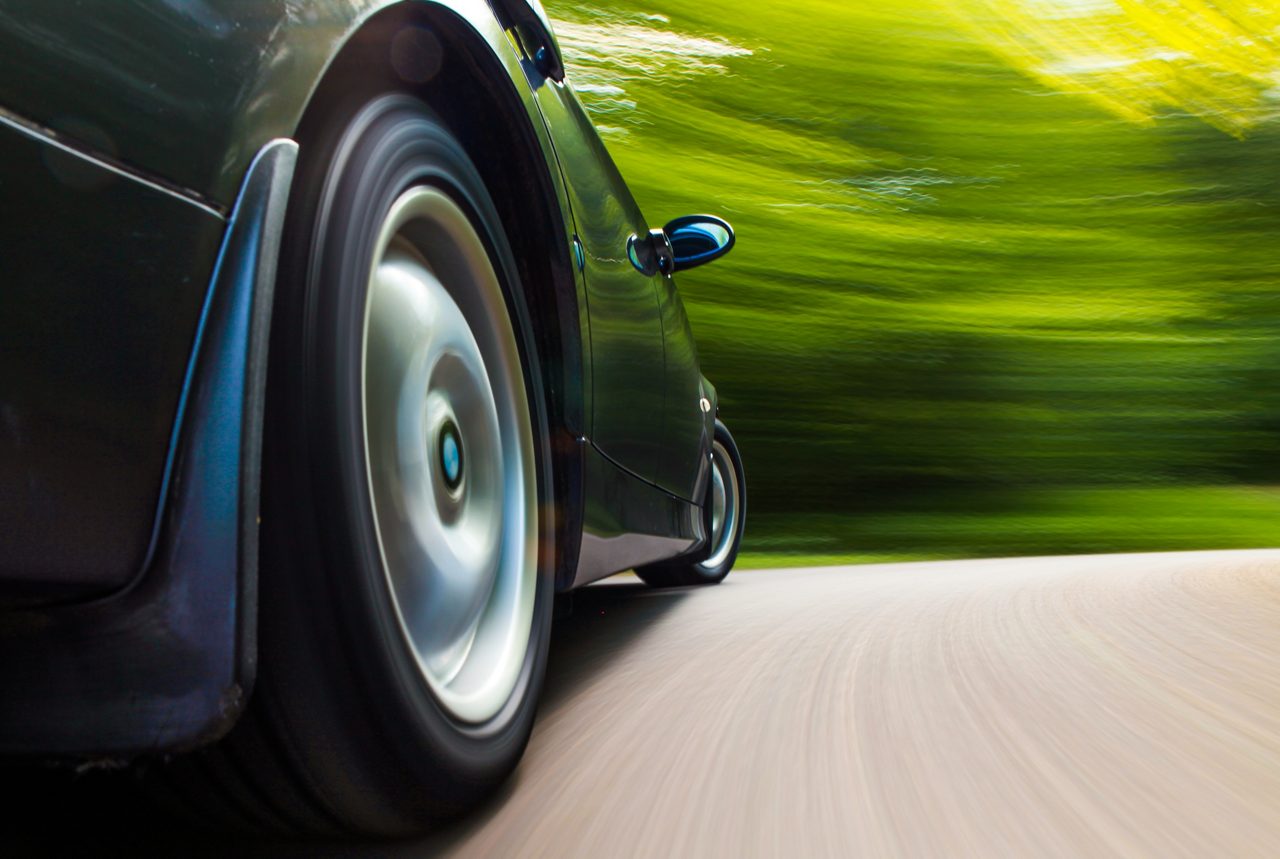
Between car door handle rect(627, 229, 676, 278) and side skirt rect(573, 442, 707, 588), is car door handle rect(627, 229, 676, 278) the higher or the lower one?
the higher one

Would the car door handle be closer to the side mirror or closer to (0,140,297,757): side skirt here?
the side mirror

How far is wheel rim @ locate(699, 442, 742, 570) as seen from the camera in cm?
535

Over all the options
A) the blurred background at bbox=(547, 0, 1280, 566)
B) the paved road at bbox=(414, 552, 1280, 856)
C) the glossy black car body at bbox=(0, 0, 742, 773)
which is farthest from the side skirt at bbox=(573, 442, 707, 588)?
the blurred background at bbox=(547, 0, 1280, 566)

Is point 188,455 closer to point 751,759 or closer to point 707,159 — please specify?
point 751,759

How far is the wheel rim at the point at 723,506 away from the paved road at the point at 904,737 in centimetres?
152

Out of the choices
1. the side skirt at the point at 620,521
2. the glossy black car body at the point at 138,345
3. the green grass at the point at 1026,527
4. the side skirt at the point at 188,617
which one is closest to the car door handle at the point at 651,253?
the side skirt at the point at 620,521

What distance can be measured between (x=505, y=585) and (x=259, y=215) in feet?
3.01

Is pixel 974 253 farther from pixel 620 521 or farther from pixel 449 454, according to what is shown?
pixel 449 454

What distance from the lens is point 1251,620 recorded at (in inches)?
133

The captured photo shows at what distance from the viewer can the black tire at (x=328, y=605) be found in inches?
49.8

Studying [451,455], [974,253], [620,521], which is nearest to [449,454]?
[451,455]

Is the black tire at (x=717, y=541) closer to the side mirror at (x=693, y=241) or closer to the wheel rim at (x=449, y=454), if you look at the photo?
the side mirror at (x=693, y=241)

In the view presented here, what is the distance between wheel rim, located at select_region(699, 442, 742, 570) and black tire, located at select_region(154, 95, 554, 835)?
3.86 meters

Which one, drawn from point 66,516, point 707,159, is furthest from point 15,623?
point 707,159
